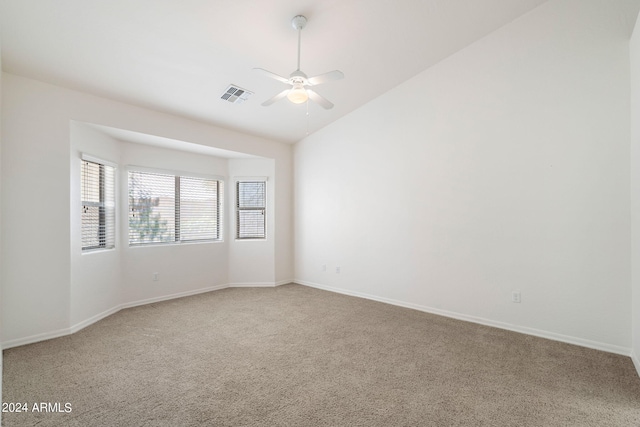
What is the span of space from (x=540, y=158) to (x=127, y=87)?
187 inches

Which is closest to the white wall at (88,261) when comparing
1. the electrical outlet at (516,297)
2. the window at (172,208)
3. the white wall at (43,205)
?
the white wall at (43,205)

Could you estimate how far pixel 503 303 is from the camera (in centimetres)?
397

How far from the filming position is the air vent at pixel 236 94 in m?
4.24

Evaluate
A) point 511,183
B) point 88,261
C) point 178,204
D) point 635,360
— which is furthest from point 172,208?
point 635,360

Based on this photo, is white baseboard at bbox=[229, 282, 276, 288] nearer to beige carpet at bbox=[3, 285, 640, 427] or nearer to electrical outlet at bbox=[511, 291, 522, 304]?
beige carpet at bbox=[3, 285, 640, 427]

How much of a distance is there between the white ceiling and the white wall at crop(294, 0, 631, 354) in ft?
1.70

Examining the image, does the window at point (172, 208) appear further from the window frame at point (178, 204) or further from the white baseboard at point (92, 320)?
the white baseboard at point (92, 320)

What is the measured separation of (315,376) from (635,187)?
3351 mm

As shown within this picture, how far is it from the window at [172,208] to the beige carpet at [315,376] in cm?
148

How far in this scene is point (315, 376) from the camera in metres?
2.89

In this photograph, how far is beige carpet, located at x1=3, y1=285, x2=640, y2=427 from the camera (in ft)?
7.91

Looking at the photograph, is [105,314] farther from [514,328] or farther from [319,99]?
[514,328]

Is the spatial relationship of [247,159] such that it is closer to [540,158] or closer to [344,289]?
[344,289]

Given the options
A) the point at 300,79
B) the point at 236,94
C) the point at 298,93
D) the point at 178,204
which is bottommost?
the point at 178,204
